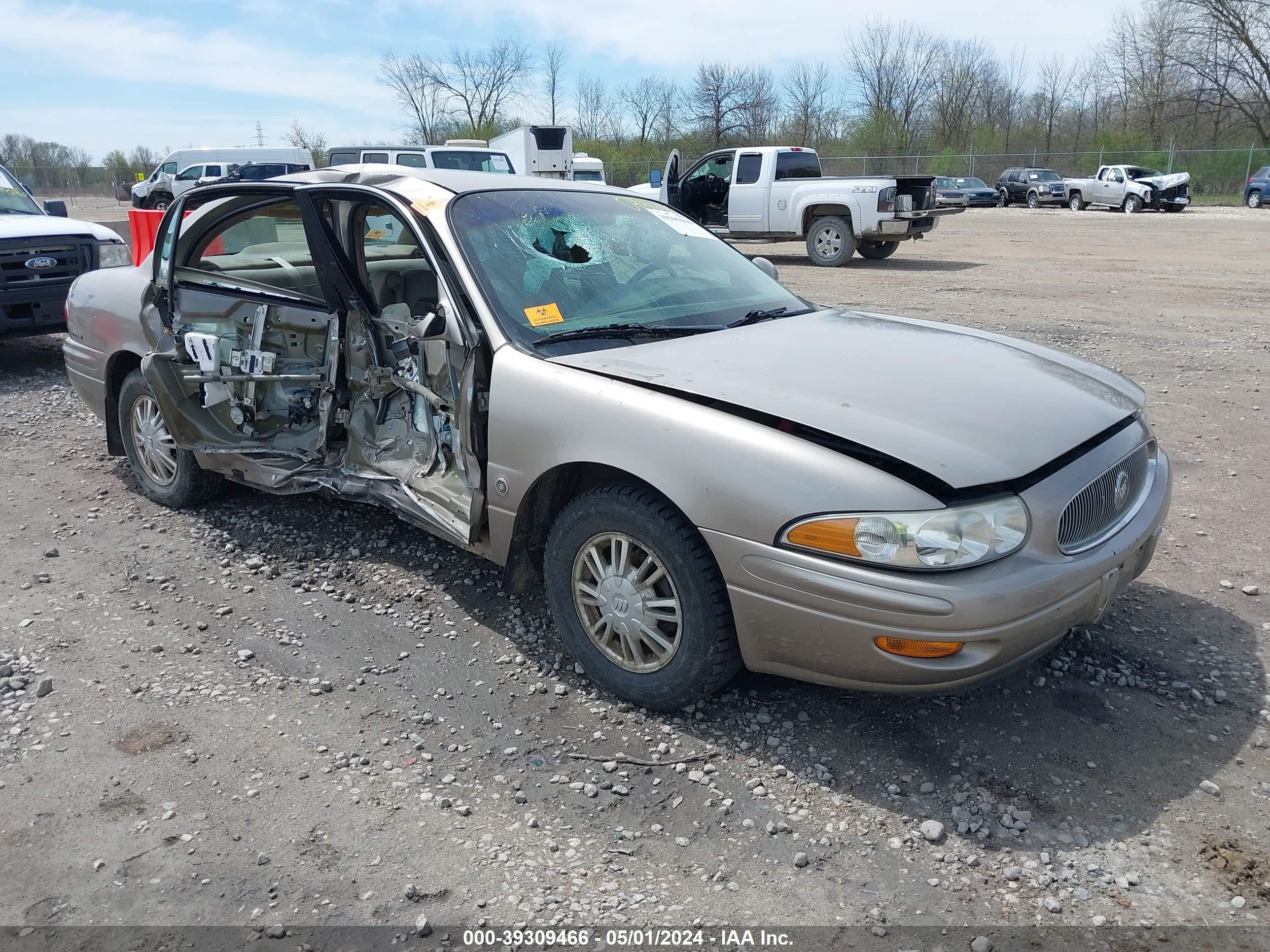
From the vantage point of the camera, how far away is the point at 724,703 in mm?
3189

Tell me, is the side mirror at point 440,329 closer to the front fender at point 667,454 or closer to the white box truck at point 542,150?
the front fender at point 667,454

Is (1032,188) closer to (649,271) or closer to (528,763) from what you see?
(649,271)

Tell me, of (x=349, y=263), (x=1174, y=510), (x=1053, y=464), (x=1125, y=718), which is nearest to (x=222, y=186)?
(x=349, y=263)

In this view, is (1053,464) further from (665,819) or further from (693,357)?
(665,819)

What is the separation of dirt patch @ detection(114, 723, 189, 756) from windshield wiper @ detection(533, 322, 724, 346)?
5.76ft

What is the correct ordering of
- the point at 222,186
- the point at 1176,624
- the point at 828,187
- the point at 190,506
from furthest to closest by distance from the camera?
the point at 828,187, the point at 190,506, the point at 222,186, the point at 1176,624

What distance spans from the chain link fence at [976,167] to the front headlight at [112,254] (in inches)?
1047

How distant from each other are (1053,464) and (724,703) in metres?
1.28

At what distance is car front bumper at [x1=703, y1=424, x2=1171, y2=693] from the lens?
2.51 m

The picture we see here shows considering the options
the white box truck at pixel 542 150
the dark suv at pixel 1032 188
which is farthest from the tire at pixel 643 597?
the dark suv at pixel 1032 188

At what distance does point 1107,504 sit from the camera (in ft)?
9.70

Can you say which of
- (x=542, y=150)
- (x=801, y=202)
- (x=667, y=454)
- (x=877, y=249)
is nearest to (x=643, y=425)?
(x=667, y=454)

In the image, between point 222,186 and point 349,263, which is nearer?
point 349,263

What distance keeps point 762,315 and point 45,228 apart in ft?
25.7
